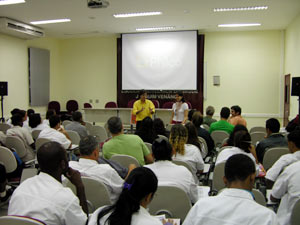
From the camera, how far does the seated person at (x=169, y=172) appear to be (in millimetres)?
2348

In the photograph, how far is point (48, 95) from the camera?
11.4 m

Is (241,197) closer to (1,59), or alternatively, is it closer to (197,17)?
(197,17)

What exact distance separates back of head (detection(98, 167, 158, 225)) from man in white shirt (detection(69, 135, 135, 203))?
3.12ft

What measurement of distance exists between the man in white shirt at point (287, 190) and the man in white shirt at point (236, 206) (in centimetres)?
Result: 79

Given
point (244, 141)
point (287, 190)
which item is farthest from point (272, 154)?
point (287, 190)

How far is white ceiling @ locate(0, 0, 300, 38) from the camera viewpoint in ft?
23.2

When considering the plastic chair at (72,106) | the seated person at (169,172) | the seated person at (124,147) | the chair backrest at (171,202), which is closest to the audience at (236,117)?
the seated person at (124,147)

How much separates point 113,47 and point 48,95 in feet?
10.9

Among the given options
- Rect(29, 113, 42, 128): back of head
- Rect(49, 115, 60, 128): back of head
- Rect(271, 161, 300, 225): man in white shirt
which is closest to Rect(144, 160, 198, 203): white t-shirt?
Rect(271, 161, 300, 225): man in white shirt

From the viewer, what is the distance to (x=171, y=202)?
2094 millimetres

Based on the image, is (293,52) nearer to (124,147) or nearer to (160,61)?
(160,61)

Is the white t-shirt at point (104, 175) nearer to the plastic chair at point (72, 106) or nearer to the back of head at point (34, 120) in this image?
the back of head at point (34, 120)

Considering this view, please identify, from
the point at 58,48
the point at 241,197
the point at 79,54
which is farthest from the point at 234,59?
the point at 241,197

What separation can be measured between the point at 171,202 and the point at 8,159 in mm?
2701
